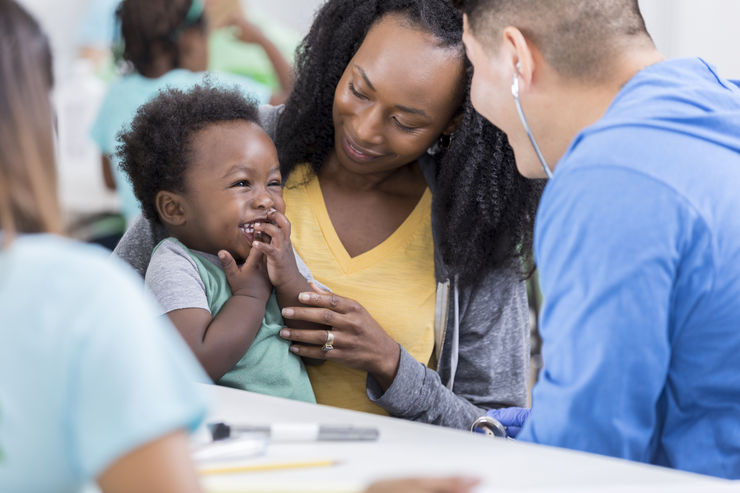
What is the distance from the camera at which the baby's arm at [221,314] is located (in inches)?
59.0

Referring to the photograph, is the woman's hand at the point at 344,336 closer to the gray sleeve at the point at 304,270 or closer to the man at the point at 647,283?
the gray sleeve at the point at 304,270

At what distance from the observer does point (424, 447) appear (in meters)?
1.07

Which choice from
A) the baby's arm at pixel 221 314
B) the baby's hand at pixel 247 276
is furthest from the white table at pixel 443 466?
the baby's hand at pixel 247 276

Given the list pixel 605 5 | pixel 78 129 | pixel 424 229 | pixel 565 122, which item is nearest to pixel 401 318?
pixel 424 229

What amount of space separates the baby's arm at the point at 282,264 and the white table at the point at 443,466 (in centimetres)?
46

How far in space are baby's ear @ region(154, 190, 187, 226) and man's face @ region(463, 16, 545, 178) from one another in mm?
607

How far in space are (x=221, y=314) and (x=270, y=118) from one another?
53 cm

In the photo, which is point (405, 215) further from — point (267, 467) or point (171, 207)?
point (267, 467)

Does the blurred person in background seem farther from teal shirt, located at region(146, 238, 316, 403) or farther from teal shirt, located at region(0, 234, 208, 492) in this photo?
teal shirt, located at region(0, 234, 208, 492)

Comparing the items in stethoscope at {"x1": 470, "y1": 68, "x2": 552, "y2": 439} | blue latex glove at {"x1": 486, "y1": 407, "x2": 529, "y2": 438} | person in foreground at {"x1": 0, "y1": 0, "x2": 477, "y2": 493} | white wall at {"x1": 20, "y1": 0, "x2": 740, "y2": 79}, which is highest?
person in foreground at {"x1": 0, "y1": 0, "x2": 477, "y2": 493}

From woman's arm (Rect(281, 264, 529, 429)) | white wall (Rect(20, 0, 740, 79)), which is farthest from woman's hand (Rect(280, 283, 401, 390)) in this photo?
white wall (Rect(20, 0, 740, 79))

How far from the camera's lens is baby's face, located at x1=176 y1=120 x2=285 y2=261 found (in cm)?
166

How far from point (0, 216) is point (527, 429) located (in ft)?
2.37

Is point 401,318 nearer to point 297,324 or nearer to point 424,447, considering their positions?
point 297,324
